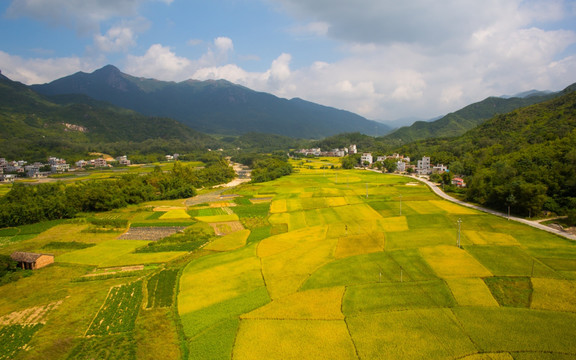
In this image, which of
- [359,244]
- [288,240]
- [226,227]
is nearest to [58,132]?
[226,227]

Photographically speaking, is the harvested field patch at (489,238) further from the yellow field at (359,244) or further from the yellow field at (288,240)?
the yellow field at (288,240)

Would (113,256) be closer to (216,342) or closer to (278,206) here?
(216,342)

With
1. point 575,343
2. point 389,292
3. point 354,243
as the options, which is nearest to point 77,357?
point 389,292

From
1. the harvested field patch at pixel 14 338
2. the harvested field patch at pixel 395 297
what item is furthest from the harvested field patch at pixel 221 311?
the harvested field patch at pixel 14 338

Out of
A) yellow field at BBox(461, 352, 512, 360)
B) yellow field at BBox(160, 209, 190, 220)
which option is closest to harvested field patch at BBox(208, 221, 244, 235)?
yellow field at BBox(160, 209, 190, 220)

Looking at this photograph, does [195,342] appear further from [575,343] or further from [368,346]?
[575,343]

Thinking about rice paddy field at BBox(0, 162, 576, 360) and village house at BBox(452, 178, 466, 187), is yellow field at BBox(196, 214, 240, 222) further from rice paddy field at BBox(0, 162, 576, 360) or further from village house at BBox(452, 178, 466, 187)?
village house at BBox(452, 178, 466, 187)
